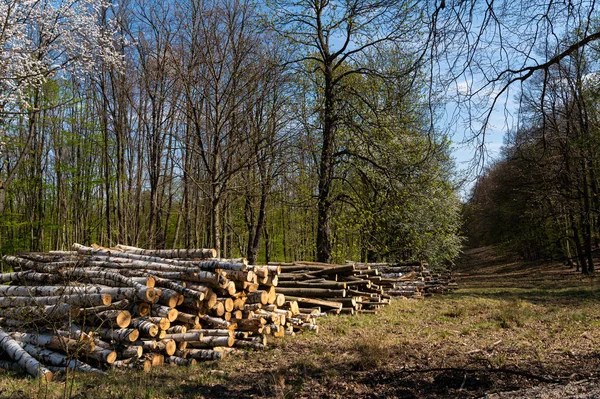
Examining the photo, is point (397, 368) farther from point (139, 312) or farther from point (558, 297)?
point (558, 297)

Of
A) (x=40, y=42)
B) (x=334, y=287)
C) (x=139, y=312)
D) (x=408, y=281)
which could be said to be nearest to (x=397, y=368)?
(x=139, y=312)

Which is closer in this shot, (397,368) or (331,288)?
(397,368)

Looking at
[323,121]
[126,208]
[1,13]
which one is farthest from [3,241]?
[323,121]

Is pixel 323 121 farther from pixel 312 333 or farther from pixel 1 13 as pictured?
pixel 1 13

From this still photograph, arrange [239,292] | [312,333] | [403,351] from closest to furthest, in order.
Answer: [403,351]
[239,292]
[312,333]

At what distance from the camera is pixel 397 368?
18.6ft

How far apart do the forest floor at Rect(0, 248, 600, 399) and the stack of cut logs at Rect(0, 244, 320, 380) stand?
0.48 m

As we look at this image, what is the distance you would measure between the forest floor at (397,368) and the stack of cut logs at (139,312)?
0.48 m

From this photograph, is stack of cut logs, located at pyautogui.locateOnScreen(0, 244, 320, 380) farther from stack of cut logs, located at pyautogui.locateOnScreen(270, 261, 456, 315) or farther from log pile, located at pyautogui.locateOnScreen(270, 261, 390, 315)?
stack of cut logs, located at pyautogui.locateOnScreen(270, 261, 456, 315)

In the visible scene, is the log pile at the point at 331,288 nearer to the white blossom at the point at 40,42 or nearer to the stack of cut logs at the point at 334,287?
the stack of cut logs at the point at 334,287

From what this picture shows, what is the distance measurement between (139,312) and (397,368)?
3910 millimetres

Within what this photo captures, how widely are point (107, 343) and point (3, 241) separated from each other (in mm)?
20569

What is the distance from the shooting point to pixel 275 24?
15125 mm

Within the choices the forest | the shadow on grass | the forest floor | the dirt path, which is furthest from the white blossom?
the shadow on grass
